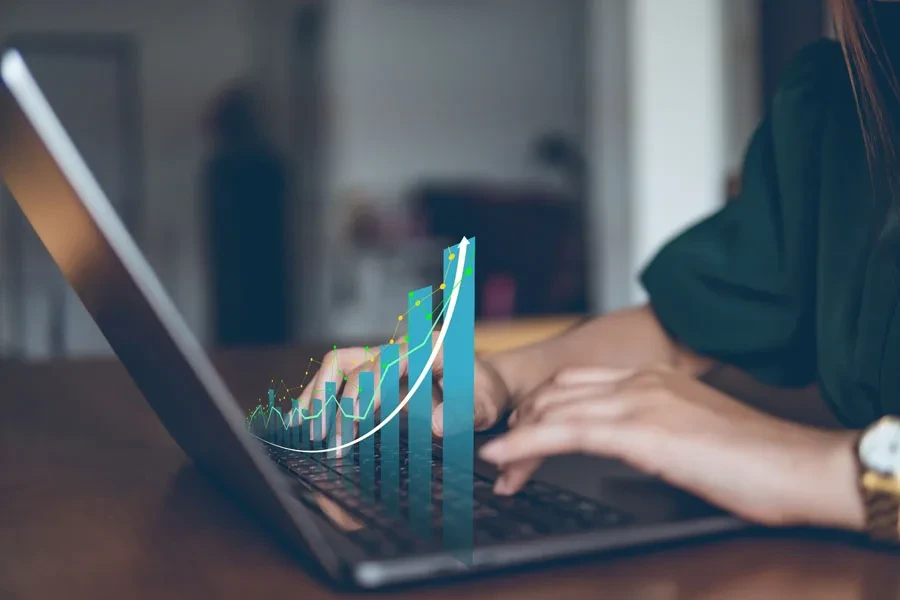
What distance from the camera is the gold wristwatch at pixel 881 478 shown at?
40 centimetres

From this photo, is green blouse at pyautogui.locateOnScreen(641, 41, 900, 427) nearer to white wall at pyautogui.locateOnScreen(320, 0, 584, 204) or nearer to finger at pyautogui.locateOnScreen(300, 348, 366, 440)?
finger at pyautogui.locateOnScreen(300, 348, 366, 440)

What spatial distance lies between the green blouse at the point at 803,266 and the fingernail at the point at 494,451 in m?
0.30

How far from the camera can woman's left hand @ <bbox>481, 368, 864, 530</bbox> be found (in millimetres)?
417

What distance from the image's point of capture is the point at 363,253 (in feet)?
15.5

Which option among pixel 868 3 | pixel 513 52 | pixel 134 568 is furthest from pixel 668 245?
pixel 513 52

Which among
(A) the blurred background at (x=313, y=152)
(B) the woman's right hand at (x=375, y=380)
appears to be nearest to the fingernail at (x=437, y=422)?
(B) the woman's right hand at (x=375, y=380)

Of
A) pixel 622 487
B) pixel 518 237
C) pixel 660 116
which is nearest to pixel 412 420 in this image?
pixel 622 487

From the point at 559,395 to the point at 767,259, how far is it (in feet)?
1.17

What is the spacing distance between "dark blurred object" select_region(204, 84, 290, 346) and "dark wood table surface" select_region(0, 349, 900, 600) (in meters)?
4.21

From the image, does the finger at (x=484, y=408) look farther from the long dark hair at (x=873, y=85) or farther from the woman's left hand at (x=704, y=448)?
the long dark hair at (x=873, y=85)

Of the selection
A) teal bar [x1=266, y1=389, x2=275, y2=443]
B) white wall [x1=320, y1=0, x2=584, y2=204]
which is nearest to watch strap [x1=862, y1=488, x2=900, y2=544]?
teal bar [x1=266, y1=389, x2=275, y2=443]

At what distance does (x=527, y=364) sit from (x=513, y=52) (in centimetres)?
441

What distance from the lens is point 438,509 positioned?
0.38 m

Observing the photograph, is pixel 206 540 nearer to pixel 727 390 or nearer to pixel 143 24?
pixel 727 390
